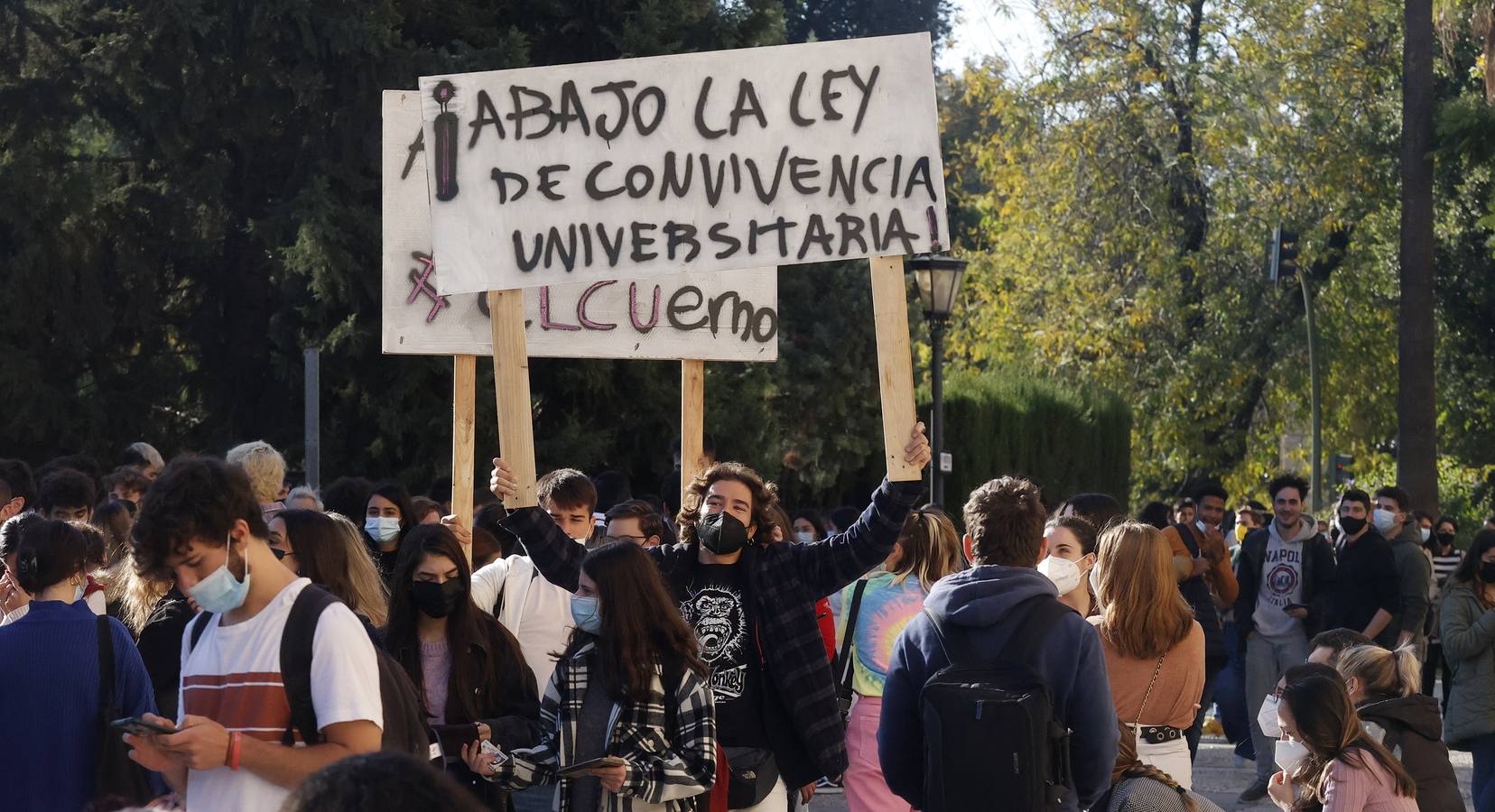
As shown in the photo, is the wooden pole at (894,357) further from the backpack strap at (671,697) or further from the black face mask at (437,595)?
the black face mask at (437,595)

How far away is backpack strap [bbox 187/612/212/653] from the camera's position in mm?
3797

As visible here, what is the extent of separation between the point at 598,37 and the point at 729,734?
1372 centimetres

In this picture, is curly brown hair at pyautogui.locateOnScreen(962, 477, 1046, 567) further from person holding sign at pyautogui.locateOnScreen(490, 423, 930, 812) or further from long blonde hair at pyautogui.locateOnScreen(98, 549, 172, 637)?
long blonde hair at pyautogui.locateOnScreen(98, 549, 172, 637)

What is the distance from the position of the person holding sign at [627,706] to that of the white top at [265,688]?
1.26m

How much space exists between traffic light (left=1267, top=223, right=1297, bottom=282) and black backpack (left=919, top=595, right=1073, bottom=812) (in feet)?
75.4

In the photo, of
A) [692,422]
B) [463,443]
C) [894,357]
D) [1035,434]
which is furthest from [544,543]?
[1035,434]

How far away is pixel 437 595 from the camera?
5.46 m

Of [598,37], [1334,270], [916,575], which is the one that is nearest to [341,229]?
[598,37]

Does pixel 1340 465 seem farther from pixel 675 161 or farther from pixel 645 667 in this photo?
pixel 645 667

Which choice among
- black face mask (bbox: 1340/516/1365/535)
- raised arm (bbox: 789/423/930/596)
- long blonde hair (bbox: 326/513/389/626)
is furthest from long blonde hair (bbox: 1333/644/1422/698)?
black face mask (bbox: 1340/516/1365/535)

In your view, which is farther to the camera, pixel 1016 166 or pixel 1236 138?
pixel 1016 166

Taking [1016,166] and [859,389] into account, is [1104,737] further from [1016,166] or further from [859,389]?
[1016,166]

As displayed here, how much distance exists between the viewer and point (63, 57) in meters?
17.8

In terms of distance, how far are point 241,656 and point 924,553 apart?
4.43 meters
